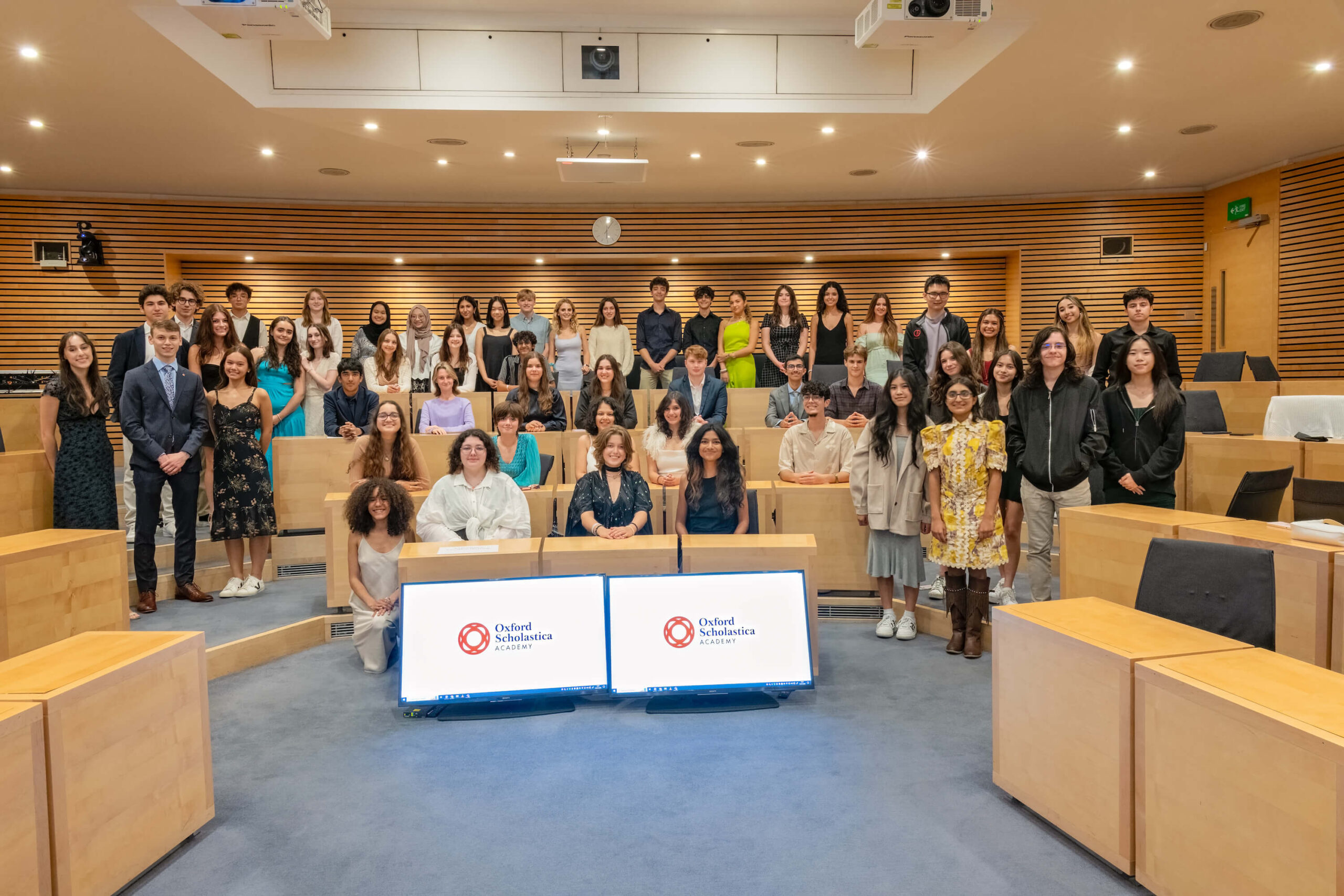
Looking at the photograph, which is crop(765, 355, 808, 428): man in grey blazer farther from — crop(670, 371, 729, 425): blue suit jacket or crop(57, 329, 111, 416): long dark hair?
crop(57, 329, 111, 416): long dark hair

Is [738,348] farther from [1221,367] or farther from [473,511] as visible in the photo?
[1221,367]

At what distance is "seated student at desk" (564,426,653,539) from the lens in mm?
4352

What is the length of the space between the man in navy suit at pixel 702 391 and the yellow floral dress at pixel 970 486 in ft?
7.59

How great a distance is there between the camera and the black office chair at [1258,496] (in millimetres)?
3961

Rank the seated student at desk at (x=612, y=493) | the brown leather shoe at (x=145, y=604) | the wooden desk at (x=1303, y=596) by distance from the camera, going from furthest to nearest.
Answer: the brown leather shoe at (x=145, y=604), the seated student at desk at (x=612, y=493), the wooden desk at (x=1303, y=596)

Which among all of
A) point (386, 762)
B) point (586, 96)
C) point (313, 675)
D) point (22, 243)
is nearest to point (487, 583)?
point (386, 762)

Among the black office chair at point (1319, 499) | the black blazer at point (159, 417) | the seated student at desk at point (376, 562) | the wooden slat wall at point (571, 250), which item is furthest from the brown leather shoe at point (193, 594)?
the wooden slat wall at point (571, 250)

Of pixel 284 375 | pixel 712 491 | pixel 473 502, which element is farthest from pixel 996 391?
pixel 284 375

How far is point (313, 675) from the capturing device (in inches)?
156

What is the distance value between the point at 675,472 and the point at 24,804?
12.1ft

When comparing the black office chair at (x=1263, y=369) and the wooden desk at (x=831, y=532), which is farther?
the black office chair at (x=1263, y=369)

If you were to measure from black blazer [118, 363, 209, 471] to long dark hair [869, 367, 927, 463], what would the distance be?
384 cm

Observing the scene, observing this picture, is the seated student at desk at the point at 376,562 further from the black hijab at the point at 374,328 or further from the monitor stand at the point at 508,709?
the black hijab at the point at 374,328

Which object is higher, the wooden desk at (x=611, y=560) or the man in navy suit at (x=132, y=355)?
the man in navy suit at (x=132, y=355)
